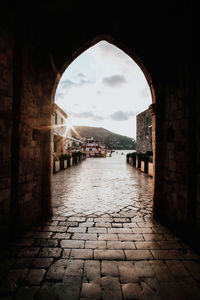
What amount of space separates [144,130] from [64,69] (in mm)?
19435

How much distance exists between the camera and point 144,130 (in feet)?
72.5

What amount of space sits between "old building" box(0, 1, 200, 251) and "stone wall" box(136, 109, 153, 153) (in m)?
16.4

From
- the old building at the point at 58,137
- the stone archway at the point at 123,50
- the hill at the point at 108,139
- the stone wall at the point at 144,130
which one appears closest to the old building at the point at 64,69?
the stone archway at the point at 123,50

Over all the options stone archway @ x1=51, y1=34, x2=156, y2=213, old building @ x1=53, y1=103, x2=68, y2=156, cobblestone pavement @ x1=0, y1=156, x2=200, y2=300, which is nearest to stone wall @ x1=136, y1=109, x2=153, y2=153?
old building @ x1=53, y1=103, x2=68, y2=156

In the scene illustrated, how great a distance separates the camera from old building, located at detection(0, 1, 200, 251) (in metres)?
2.87

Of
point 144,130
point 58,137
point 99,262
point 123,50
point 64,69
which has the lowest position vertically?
point 99,262

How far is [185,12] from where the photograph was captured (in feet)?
10.2

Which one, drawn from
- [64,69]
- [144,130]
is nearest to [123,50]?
[64,69]

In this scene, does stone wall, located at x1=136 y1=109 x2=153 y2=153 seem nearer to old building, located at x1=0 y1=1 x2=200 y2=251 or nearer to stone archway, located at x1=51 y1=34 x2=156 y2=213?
A: stone archway, located at x1=51 y1=34 x2=156 y2=213

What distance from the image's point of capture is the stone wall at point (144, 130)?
20203 mm

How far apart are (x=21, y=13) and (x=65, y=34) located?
1.04 metres

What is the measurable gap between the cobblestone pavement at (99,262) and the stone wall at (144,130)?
1720 centimetres

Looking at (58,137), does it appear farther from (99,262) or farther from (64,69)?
(99,262)

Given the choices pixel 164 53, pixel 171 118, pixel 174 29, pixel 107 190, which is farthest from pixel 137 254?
pixel 174 29
